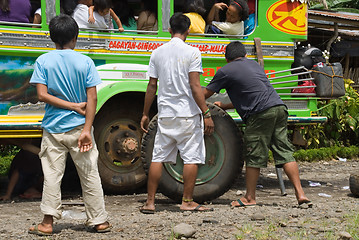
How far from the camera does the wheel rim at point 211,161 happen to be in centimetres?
537

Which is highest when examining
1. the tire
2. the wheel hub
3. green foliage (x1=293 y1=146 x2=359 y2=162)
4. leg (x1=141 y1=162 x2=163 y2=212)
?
the wheel hub

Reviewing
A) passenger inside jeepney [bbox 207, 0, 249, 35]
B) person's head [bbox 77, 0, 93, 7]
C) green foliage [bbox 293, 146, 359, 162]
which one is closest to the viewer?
person's head [bbox 77, 0, 93, 7]

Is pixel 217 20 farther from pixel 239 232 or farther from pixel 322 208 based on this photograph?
pixel 239 232

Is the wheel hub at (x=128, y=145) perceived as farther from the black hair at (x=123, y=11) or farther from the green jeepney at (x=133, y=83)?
the black hair at (x=123, y=11)

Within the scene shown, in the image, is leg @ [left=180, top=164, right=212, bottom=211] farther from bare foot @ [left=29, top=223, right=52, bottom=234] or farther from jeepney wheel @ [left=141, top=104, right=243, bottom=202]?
bare foot @ [left=29, top=223, right=52, bottom=234]

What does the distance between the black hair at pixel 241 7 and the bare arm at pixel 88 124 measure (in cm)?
264

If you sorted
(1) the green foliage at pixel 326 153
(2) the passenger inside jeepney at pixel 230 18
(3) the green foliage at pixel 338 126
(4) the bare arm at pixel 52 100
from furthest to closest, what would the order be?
(3) the green foliage at pixel 338 126, (1) the green foliage at pixel 326 153, (2) the passenger inside jeepney at pixel 230 18, (4) the bare arm at pixel 52 100

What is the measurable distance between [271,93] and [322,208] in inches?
47.0

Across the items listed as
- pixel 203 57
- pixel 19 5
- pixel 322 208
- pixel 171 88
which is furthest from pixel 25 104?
pixel 322 208

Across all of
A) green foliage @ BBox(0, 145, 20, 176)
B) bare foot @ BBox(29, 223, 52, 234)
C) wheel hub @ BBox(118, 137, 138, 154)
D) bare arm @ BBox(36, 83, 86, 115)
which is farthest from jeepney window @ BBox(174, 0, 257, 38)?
green foliage @ BBox(0, 145, 20, 176)

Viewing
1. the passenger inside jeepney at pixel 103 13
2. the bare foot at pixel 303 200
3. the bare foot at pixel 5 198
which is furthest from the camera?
the bare foot at pixel 5 198

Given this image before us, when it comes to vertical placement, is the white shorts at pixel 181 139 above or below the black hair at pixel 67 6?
below

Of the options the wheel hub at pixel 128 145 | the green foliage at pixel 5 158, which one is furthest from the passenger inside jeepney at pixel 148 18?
the green foliage at pixel 5 158

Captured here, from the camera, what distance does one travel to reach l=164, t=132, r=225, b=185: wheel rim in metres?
5.37
